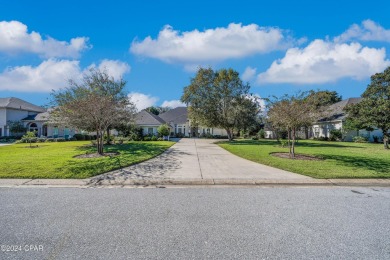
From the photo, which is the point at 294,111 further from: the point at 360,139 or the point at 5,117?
the point at 5,117

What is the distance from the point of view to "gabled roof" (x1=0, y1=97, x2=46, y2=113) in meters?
39.4

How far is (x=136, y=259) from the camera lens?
9.25ft

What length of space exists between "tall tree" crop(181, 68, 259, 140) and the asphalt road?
23.2 m

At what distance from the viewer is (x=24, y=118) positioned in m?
41.8

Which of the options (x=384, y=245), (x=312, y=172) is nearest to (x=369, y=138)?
(x=312, y=172)

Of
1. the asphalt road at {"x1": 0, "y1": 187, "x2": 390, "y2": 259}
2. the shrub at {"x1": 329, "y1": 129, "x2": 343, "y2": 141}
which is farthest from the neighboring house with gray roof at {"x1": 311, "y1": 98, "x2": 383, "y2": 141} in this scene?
the asphalt road at {"x1": 0, "y1": 187, "x2": 390, "y2": 259}

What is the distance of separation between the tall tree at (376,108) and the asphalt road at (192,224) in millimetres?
20161

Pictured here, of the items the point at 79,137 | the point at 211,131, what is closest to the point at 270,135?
the point at 211,131

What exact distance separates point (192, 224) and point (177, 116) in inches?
1938

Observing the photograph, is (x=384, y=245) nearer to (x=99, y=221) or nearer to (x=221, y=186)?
(x=221, y=186)

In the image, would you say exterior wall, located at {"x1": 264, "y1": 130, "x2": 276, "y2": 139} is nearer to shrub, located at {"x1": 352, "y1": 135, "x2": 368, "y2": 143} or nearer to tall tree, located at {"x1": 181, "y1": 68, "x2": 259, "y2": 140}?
shrub, located at {"x1": 352, "y1": 135, "x2": 368, "y2": 143}

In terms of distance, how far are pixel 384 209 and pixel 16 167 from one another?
1153 cm

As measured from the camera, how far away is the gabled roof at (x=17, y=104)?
129ft

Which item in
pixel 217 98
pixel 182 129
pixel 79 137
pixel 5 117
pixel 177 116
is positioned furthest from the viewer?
pixel 177 116
